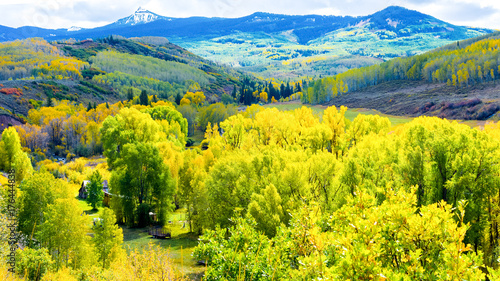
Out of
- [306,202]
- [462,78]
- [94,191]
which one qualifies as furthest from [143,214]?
[462,78]

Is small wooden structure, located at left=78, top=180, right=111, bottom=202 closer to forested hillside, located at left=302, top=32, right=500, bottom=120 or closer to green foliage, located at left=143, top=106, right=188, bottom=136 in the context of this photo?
green foliage, located at left=143, top=106, right=188, bottom=136

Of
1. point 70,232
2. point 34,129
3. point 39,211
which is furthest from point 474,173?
point 34,129

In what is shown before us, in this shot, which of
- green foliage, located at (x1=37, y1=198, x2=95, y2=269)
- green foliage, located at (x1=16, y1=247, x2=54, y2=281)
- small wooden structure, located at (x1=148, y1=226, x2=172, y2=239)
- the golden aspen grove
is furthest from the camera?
small wooden structure, located at (x1=148, y1=226, x2=172, y2=239)

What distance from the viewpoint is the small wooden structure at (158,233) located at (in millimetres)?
43031

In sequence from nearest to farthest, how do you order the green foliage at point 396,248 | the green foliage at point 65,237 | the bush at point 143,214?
the green foliage at point 396,248 < the green foliage at point 65,237 < the bush at point 143,214

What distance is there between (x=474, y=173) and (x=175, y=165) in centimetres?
4124

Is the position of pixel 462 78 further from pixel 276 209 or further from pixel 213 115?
pixel 276 209

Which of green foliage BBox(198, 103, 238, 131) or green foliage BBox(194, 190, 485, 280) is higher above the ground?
green foliage BBox(194, 190, 485, 280)

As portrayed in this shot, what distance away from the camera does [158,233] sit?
44.2m

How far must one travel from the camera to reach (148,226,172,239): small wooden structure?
141 ft

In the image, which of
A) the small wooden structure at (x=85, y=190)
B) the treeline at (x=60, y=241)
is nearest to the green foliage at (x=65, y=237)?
the treeline at (x=60, y=241)

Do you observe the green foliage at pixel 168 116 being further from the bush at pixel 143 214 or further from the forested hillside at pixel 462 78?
the forested hillside at pixel 462 78

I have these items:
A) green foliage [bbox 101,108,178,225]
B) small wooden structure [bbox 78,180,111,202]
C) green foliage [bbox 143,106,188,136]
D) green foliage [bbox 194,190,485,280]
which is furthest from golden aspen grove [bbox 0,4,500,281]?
green foliage [bbox 143,106,188,136]

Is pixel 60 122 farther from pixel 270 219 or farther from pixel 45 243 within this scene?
pixel 270 219
